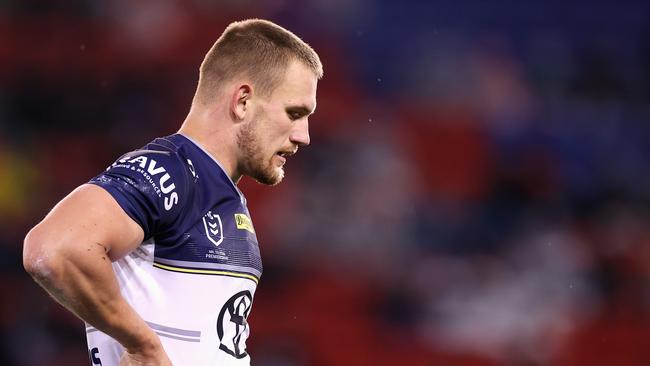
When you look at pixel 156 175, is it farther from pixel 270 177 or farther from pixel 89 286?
pixel 270 177

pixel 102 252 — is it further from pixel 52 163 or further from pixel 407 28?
pixel 407 28

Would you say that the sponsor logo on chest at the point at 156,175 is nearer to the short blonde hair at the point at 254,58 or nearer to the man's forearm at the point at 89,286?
the man's forearm at the point at 89,286

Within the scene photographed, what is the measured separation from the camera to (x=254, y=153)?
2719 mm

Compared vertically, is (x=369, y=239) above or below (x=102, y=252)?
above

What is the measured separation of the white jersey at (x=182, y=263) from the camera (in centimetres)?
231

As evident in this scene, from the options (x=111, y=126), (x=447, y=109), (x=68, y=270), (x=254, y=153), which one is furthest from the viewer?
(x=447, y=109)

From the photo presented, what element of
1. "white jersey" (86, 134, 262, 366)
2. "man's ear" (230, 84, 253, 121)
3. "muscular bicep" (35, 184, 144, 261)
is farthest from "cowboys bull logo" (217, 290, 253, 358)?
"man's ear" (230, 84, 253, 121)

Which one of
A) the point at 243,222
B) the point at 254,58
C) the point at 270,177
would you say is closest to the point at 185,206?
the point at 243,222

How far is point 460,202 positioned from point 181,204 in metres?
5.34

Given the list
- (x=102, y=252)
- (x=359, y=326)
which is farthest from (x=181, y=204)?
(x=359, y=326)

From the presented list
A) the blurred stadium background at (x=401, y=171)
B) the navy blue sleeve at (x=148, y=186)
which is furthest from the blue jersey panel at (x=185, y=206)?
the blurred stadium background at (x=401, y=171)

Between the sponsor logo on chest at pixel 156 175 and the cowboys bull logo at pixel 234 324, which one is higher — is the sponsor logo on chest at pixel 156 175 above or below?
above

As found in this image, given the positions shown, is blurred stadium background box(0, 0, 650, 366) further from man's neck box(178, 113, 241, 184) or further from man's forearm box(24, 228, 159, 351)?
man's forearm box(24, 228, 159, 351)

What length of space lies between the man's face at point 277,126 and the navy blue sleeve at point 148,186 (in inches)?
13.1
